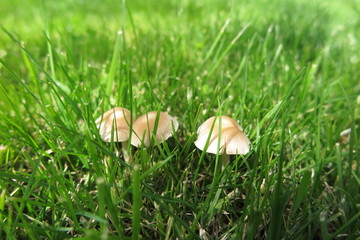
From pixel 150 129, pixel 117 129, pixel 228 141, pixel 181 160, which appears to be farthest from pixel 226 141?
pixel 117 129

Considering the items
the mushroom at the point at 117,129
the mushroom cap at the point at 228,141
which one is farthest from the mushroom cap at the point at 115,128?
the mushroom cap at the point at 228,141

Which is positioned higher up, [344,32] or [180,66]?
[344,32]

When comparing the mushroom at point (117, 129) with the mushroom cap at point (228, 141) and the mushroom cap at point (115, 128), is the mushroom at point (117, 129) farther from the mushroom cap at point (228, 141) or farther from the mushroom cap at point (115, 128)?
the mushroom cap at point (228, 141)

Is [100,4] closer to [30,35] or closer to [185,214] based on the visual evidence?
[30,35]

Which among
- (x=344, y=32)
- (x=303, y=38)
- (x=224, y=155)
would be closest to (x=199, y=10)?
(x=303, y=38)

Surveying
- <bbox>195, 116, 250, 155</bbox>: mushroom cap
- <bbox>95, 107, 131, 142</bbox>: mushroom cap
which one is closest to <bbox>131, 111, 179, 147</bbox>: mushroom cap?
<bbox>95, 107, 131, 142</bbox>: mushroom cap

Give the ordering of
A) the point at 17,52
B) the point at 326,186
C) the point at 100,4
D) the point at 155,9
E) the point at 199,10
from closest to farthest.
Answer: the point at 326,186 < the point at 17,52 < the point at 199,10 < the point at 155,9 < the point at 100,4

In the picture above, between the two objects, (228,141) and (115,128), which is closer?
(228,141)

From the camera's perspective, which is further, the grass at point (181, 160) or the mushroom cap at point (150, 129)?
the mushroom cap at point (150, 129)

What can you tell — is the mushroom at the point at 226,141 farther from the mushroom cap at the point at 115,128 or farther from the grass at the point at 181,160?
the mushroom cap at the point at 115,128

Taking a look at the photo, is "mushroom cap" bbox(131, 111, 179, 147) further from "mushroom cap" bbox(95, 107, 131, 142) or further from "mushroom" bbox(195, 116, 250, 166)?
"mushroom" bbox(195, 116, 250, 166)

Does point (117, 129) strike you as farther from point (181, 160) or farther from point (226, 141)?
point (226, 141)
